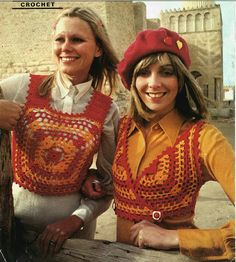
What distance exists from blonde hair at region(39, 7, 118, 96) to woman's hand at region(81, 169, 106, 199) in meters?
0.43

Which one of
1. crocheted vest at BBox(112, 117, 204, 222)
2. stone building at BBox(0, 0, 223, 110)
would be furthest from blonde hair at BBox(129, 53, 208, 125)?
stone building at BBox(0, 0, 223, 110)

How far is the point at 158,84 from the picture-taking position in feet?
4.38

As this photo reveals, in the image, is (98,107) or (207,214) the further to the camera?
(207,214)

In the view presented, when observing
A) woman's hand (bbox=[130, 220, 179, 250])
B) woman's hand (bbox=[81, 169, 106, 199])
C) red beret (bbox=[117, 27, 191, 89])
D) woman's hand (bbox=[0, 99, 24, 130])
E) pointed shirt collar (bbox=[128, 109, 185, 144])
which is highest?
red beret (bbox=[117, 27, 191, 89])

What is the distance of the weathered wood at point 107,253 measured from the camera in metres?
1.16

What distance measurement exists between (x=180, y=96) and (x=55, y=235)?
0.76 metres

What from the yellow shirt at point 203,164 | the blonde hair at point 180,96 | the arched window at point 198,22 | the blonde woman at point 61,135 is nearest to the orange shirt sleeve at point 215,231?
the yellow shirt at point 203,164

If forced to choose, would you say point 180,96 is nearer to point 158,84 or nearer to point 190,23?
point 158,84

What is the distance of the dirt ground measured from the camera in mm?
3327

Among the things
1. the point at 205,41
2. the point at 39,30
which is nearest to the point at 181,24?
the point at 205,41

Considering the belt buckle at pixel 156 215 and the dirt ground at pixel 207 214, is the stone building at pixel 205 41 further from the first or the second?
the belt buckle at pixel 156 215

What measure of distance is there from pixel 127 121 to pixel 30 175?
0.48 meters

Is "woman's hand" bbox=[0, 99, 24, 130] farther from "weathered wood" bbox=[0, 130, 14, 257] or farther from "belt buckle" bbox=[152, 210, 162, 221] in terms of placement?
"belt buckle" bbox=[152, 210, 162, 221]

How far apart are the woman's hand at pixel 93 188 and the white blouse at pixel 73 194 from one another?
41mm
